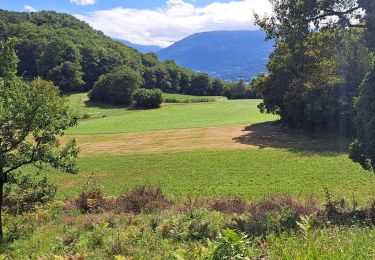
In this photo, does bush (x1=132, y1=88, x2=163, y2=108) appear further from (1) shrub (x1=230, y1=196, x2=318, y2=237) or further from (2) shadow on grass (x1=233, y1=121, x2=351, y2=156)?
(1) shrub (x1=230, y1=196, x2=318, y2=237)

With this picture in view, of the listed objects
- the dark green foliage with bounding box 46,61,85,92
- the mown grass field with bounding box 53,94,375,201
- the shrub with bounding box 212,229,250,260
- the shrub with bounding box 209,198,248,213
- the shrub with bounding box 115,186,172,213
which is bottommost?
the mown grass field with bounding box 53,94,375,201

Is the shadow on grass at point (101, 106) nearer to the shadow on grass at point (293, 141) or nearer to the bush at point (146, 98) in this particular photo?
the bush at point (146, 98)

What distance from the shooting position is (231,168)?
125 ft

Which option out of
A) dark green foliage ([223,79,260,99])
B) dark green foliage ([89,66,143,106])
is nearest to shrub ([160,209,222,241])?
dark green foliage ([89,66,143,106])

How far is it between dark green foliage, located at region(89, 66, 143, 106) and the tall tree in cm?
10647

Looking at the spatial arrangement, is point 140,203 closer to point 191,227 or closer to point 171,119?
point 191,227

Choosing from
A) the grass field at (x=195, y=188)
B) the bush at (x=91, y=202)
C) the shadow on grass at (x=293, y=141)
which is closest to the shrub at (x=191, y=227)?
the grass field at (x=195, y=188)

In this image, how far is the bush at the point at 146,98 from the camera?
115 m

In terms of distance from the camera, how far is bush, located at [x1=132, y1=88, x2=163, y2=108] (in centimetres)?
11512

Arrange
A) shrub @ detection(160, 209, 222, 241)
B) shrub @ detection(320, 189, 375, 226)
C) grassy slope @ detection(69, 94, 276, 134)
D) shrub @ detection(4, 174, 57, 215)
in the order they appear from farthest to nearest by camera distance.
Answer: grassy slope @ detection(69, 94, 276, 134) < shrub @ detection(4, 174, 57, 215) < shrub @ detection(320, 189, 375, 226) < shrub @ detection(160, 209, 222, 241)

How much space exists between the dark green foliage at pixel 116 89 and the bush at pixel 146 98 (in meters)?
7.11

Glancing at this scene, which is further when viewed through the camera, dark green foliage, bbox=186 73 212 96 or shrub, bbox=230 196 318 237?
dark green foliage, bbox=186 73 212 96

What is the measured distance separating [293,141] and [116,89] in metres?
79.0

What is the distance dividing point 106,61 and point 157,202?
14365 cm
